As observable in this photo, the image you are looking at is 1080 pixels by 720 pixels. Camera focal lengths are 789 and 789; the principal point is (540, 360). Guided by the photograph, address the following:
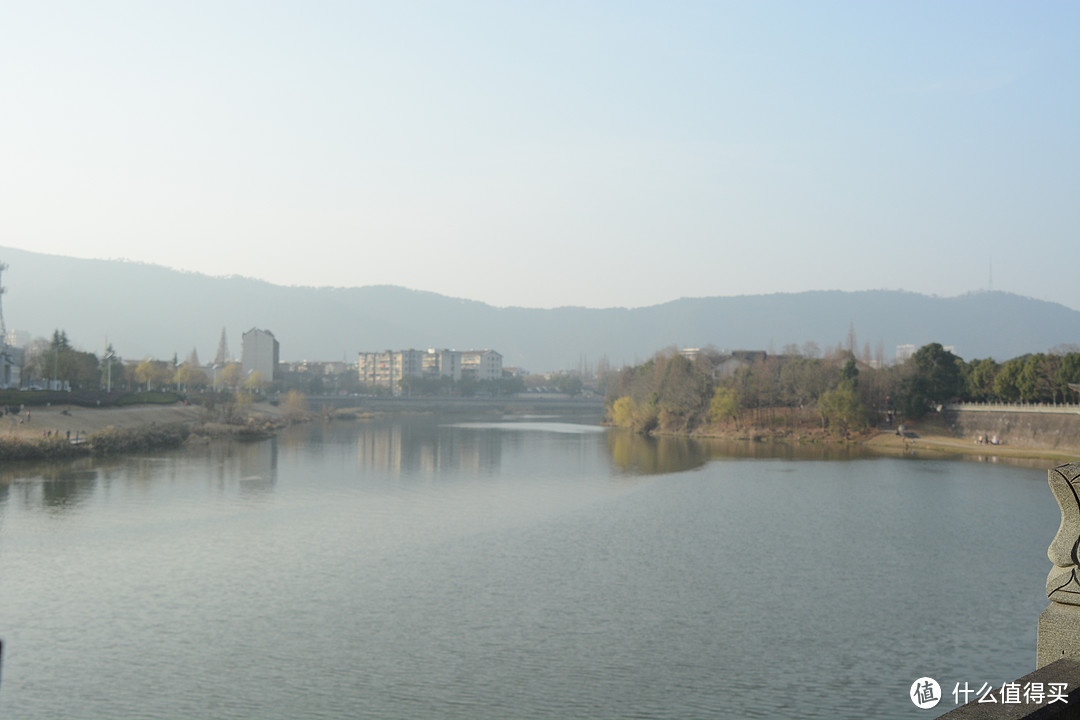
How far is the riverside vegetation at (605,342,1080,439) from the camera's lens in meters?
40.8

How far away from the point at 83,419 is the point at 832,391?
3941 cm

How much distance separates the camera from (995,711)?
269cm

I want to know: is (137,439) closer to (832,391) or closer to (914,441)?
(832,391)

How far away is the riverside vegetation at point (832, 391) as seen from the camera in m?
40.8

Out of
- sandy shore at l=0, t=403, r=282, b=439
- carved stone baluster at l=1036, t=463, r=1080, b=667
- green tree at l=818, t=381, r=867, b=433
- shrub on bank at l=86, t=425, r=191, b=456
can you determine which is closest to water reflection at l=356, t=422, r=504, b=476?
shrub on bank at l=86, t=425, r=191, b=456

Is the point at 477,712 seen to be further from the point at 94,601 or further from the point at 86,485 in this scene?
the point at 86,485

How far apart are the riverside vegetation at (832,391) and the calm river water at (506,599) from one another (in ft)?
63.7

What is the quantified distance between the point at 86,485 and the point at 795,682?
21987mm

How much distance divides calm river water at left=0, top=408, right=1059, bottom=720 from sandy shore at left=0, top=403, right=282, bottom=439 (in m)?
9.05

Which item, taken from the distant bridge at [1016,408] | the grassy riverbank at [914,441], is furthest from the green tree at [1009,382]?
the grassy riverbank at [914,441]

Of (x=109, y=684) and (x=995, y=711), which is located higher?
(x=995, y=711)

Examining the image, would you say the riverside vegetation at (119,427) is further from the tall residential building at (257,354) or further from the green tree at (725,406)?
the tall residential building at (257,354)

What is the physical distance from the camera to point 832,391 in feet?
151

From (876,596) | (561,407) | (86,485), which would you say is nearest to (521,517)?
(876,596)
